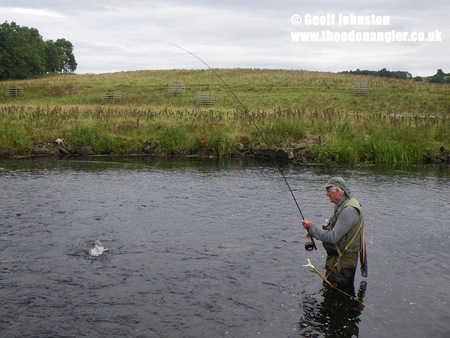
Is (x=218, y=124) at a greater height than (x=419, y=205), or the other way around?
(x=218, y=124)

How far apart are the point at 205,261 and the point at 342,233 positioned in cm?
355

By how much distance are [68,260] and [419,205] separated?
1124cm

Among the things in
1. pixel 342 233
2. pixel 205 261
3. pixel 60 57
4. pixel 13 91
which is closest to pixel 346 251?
pixel 342 233

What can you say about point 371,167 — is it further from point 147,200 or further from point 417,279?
point 417,279

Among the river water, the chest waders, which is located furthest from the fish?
the chest waders

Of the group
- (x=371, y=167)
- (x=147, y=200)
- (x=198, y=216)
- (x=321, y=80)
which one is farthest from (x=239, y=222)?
(x=321, y=80)

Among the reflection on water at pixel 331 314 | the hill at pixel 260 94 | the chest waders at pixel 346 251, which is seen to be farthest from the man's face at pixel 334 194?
the hill at pixel 260 94

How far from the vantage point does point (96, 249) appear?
445 inches

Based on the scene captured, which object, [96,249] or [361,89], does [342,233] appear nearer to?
[96,249]

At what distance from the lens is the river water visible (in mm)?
8203

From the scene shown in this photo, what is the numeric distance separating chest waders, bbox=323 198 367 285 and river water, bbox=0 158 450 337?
45cm

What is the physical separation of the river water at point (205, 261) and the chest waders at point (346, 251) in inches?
17.8

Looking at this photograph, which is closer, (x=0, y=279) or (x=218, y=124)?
(x=0, y=279)

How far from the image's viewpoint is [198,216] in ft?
47.4
